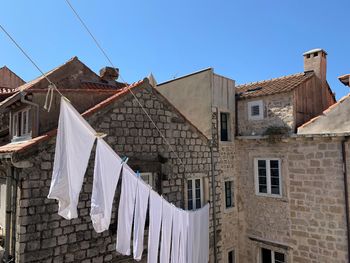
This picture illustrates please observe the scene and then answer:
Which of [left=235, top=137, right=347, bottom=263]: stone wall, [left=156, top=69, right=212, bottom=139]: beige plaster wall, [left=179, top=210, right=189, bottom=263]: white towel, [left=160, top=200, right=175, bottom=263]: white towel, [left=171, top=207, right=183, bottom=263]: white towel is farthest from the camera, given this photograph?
[left=156, top=69, right=212, bottom=139]: beige plaster wall

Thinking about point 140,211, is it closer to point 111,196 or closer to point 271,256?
point 111,196

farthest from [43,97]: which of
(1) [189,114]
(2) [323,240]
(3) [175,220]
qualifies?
(2) [323,240]

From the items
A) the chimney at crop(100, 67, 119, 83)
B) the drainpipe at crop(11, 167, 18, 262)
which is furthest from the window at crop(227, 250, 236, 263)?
the chimney at crop(100, 67, 119, 83)

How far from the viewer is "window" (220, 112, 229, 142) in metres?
12.2

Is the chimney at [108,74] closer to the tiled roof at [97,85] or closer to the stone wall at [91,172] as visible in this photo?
the tiled roof at [97,85]

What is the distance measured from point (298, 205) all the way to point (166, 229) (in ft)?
18.8

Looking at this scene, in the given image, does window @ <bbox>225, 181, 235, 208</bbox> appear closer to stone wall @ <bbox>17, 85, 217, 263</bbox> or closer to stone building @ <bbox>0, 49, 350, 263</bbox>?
stone building @ <bbox>0, 49, 350, 263</bbox>

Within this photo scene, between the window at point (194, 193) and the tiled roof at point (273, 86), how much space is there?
Answer: 4229 mm

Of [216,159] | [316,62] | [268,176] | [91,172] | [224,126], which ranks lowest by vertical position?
[268,176]

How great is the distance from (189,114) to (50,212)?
698 cm

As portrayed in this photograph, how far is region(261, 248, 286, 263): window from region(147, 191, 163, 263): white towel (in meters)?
6.22

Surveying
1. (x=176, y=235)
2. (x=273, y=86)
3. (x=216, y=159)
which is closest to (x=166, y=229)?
(x=176, y=235)

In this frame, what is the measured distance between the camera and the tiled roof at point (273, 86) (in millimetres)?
11250

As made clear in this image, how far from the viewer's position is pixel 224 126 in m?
12.3
